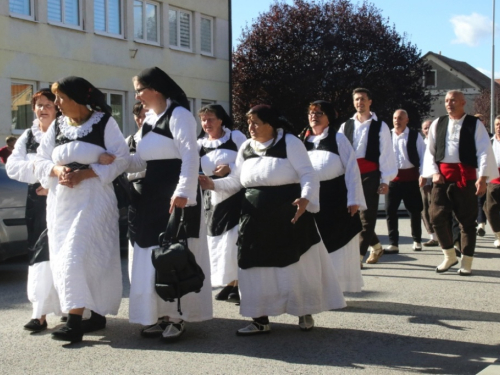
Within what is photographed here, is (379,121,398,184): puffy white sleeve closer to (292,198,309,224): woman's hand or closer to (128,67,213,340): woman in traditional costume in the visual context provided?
(292,198,309,224): woman's hand

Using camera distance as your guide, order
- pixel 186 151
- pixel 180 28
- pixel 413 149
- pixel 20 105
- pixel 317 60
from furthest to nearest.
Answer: pixel 317 60 < pixel 180 28 < pixel 20 105 < pixel 413 149 < pixel 186 151

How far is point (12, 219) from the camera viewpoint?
375 inches

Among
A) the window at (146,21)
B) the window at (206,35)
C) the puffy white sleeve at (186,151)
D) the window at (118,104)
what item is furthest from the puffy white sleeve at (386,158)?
the window at (206,35)

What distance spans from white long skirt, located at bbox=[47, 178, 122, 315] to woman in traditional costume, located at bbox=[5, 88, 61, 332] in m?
0.32

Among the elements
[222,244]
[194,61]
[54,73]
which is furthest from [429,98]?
[222,244]

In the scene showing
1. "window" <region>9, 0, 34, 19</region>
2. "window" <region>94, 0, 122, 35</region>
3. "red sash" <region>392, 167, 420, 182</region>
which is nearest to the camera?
"red sash" <region>392, 167, 420, 182</region>

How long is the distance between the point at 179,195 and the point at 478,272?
17.0ft

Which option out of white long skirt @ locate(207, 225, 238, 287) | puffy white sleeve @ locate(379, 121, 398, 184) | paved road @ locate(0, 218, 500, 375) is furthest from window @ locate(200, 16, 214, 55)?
white long skirt @ locate(207, 225, 238, 287)

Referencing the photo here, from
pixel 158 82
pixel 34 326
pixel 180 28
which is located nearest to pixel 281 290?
pixel 158 82

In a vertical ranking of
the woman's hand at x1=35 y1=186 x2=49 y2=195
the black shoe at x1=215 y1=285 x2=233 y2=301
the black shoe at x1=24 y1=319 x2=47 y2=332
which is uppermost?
the woman's hand at x1=35 y1=186 x2=49 y2=195

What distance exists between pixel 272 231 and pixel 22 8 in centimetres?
1866

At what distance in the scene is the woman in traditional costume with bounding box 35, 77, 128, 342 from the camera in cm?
618

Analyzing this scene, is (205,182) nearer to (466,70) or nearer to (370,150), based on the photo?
(370,150)

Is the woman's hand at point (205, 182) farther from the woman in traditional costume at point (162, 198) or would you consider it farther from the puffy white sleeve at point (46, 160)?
the puffy white sleeve at point (46, 160)
